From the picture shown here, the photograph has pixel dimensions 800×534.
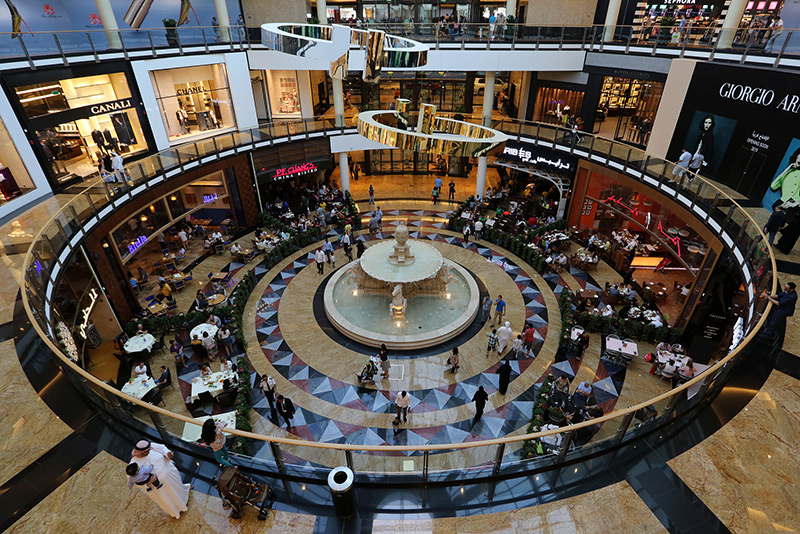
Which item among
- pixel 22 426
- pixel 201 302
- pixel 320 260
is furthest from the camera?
pixel 320 260

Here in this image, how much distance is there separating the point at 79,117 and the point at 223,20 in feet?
30.2

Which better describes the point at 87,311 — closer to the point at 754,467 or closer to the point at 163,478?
the point at 163,478

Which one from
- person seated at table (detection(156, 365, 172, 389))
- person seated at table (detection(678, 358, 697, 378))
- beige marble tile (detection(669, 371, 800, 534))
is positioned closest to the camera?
beige marble tile (detection(669, 371, 800, 534))

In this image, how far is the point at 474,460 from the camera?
19.8 ft

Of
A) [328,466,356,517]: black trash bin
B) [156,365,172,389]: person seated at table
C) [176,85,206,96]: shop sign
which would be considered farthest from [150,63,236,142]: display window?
[328,466,356,517]: black trash bin

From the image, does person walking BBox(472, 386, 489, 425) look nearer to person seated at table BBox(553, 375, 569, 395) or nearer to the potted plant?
person seated at table BBox(553, 375, 569, 395)

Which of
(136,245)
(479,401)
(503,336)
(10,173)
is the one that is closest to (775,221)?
(503,336)

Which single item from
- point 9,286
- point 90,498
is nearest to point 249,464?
point 90,498

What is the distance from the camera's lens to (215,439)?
5766 mm

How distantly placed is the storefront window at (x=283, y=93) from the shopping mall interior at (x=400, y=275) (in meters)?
0.14

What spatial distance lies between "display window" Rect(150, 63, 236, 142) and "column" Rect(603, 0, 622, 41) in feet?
63.2

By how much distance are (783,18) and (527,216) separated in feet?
40.6

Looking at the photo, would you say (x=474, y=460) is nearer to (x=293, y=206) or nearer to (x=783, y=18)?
(x=783, y=18)

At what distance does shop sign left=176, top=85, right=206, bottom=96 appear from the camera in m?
21.0
